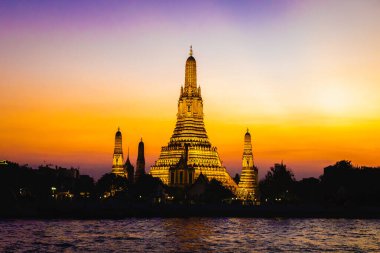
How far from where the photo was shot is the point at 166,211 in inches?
4609

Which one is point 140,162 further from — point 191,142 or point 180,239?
point 180,239

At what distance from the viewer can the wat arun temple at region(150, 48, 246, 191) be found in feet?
471

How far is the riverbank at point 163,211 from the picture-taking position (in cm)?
10431

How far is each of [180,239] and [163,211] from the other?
163 feet

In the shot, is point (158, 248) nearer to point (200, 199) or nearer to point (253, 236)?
point (253, 236)

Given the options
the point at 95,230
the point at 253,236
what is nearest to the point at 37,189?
the point at 95,230

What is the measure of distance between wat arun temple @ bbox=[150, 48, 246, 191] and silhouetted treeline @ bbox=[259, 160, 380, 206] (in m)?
10.5

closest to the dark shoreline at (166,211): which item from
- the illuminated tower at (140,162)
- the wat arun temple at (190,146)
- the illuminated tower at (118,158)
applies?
the wat arun temple at (190,146)

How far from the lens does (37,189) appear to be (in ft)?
380

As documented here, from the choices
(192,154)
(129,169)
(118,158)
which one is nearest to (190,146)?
(192,154)

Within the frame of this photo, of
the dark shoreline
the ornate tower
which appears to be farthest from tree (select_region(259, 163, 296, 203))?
the ornate tower

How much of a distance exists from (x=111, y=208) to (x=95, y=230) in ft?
114

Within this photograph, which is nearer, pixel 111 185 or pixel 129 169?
pixel 111 185

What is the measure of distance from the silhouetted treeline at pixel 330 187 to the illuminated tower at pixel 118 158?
33.2 metres
